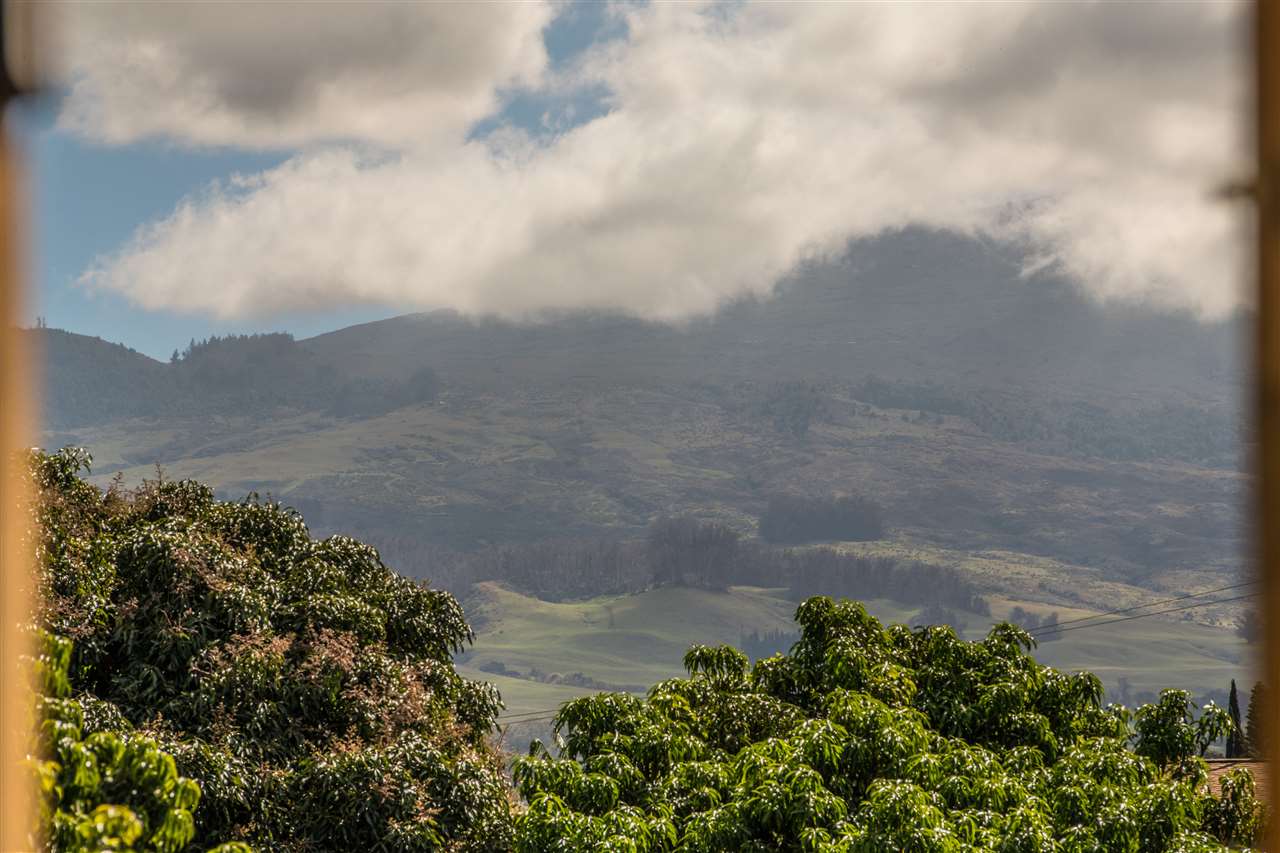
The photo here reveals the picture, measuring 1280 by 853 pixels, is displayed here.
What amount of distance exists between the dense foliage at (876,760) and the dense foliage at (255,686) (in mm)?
2110

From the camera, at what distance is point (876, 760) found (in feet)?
66.7

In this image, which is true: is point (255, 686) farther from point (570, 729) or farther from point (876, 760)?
point (876, 760)

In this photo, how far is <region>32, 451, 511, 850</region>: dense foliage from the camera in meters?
20.4

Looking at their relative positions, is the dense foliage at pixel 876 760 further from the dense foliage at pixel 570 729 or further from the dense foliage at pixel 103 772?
the dense foliage at pixel 103 772

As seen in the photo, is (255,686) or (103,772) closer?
(103,772)

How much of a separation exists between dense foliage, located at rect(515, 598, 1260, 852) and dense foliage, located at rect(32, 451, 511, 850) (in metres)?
2.11

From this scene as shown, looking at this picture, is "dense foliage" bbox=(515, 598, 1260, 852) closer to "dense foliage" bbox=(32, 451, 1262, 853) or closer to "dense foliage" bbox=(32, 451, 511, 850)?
"dense foliage" bbox=(32, 451, 1262, 853)

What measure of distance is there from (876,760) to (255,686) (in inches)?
398

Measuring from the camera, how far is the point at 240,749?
2098cm

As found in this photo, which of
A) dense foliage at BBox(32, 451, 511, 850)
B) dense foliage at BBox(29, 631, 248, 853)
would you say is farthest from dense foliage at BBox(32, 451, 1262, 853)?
dense foliage at BBox(29, 631, 248, 853)

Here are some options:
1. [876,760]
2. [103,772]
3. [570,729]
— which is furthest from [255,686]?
[876,760]

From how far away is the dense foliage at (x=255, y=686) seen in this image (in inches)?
802

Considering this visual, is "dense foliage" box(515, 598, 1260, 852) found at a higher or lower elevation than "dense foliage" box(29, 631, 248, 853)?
lower

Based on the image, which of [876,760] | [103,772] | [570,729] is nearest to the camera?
[103,772]
